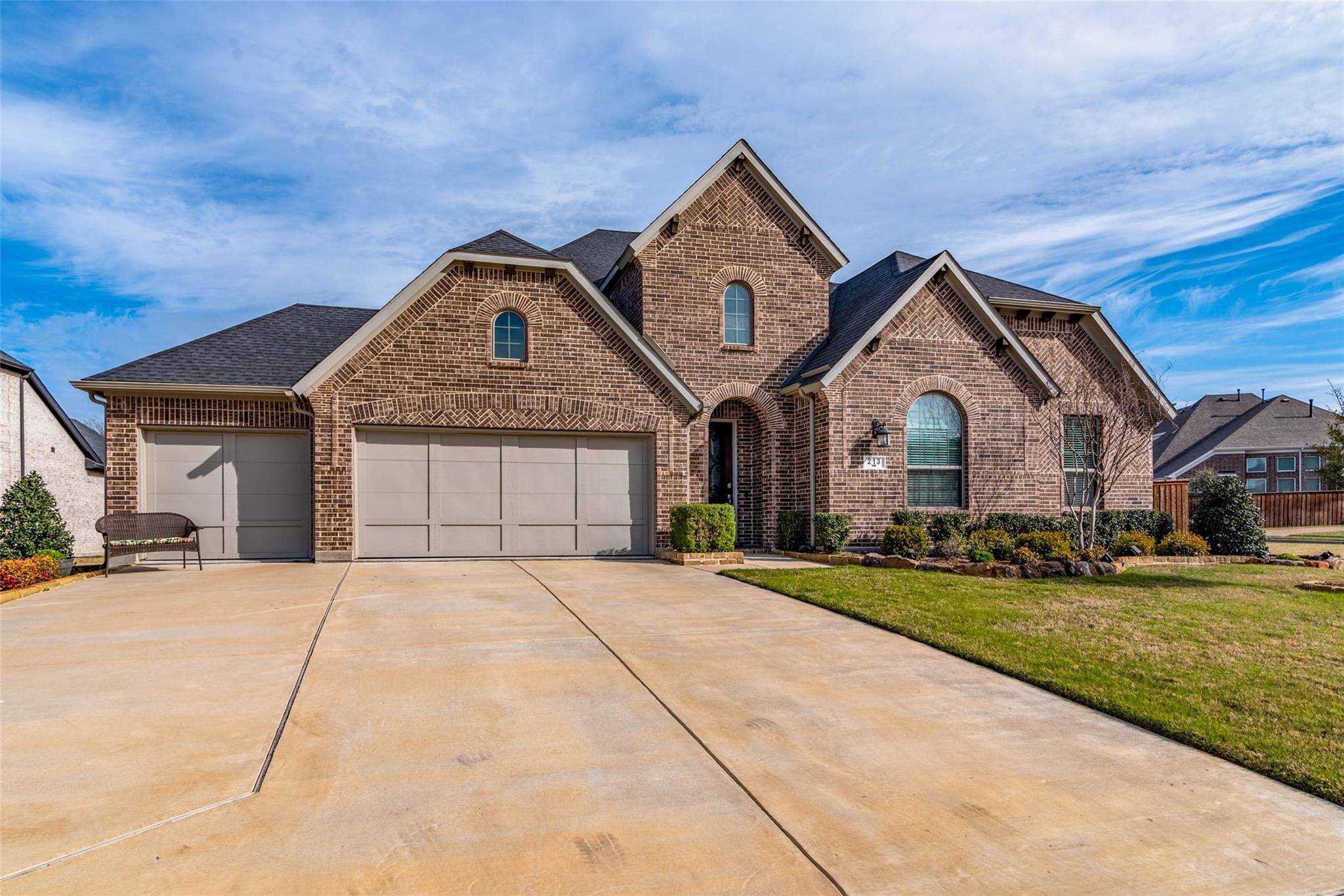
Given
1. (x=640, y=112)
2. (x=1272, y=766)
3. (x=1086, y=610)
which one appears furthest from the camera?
(x=640, y=112)

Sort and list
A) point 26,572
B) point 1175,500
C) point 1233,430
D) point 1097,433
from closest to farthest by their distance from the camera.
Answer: point 26,572
point 1097,433
point 1175,500
point 1233,430

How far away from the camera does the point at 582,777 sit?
415 centimetres

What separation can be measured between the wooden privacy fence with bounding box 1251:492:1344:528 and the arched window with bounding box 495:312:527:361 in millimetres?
31375

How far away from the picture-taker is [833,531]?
1514 centimetres

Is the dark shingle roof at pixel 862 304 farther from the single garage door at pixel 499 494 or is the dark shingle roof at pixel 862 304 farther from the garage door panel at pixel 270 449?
the garage door panel at pixel 270 449

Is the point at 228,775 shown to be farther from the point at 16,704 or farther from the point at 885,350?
the point at 885,350

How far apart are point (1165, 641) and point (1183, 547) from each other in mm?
9776

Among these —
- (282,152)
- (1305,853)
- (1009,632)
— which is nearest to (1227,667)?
(1009,632)

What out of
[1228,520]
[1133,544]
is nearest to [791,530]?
[1133,544]

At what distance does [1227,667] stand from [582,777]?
5656 mm

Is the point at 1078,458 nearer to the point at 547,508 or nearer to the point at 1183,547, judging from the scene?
the point at 1183,547

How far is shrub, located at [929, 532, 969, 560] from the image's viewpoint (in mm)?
14368

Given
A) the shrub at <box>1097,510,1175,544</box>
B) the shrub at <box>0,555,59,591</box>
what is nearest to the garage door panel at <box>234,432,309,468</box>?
the shrub at <box>0,555,59,591</box>

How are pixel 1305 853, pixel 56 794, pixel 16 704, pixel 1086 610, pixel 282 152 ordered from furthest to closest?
1. pixel 282 152
2. pixel 1086 610
3. pixel 16 704
4. pixel 56 794
5. pixel 1305 853
